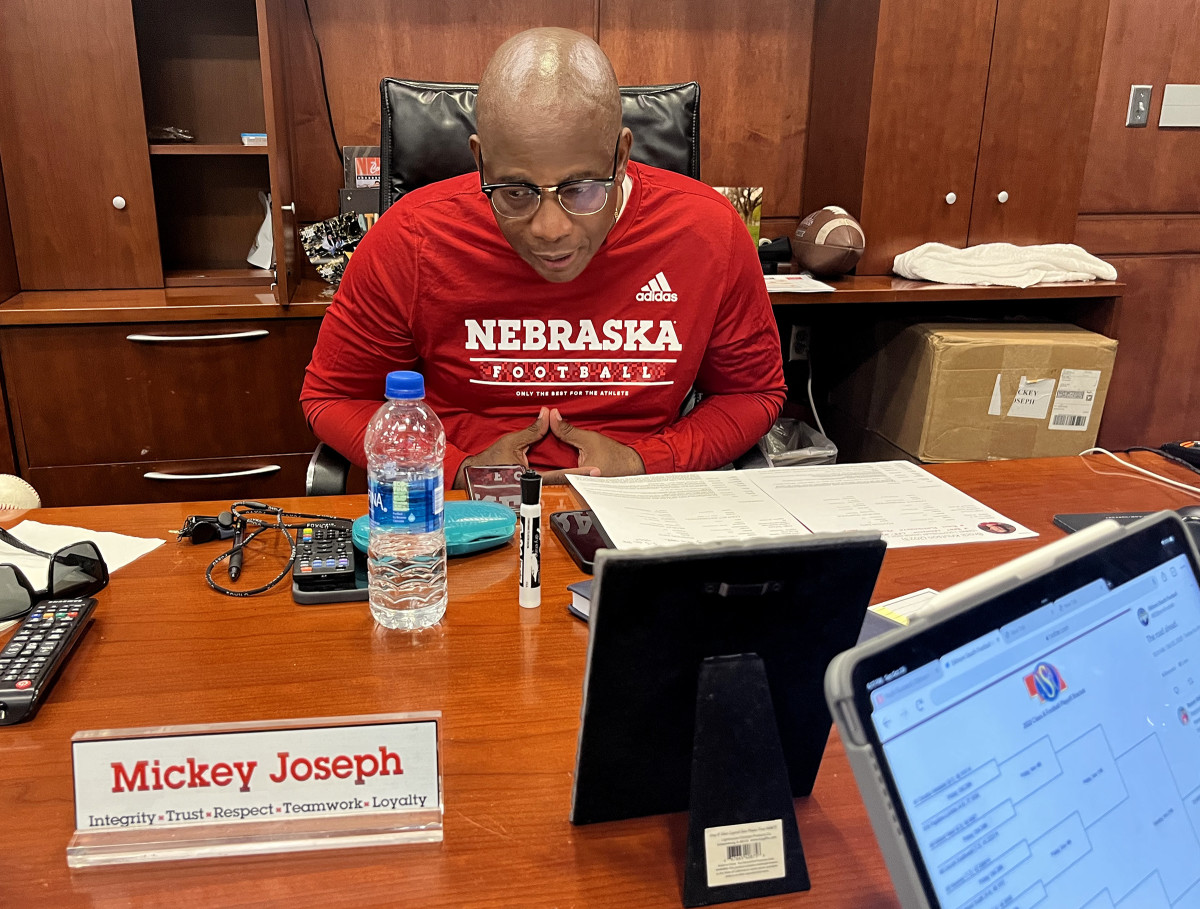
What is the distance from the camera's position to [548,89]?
3.94 feet

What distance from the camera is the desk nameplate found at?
0.56 meters

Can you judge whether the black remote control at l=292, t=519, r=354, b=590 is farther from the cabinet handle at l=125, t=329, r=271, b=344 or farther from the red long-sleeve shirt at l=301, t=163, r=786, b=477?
the cabinet handle at l=125, t=329, r=271, b=344

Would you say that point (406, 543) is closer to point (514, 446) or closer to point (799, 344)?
point (514, 446)

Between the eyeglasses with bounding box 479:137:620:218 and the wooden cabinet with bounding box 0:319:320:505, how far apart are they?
0.95 meters

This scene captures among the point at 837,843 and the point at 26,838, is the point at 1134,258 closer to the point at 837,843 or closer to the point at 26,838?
the point at 837,843

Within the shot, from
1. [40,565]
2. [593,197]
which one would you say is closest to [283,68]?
[593,197]

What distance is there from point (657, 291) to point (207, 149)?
4.02ft

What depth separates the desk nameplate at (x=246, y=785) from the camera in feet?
1.84

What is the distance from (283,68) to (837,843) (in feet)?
7.51

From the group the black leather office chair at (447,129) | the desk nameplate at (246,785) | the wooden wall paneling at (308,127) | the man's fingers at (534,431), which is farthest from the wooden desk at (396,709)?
the wooden wall paneling at (308,127)

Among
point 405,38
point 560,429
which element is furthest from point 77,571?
point 405,38

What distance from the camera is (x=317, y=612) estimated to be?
2.88ft

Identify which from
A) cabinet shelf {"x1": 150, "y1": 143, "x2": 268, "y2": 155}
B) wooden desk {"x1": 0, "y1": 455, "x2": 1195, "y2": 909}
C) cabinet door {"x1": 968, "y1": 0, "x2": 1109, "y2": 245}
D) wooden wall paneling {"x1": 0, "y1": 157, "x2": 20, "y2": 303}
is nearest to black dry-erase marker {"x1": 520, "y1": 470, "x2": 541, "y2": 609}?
wooden desk {"x1": 0, "y1": 455, "x2": 1195, "y2": 909}

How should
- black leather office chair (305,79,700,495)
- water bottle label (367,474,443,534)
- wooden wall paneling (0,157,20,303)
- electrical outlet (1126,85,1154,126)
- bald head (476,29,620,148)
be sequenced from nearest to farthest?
water bottle label (367,474,443,534) < bald head (476,29,620,148) < black leather office chair (305,79,700,495) < wooden wall paneling (0,157,20,303) < electrical outlet (1126,85,1154,126)
